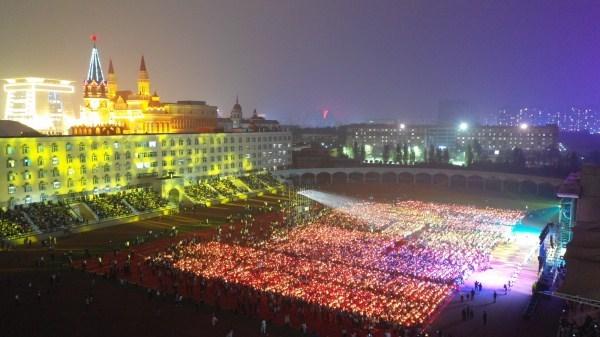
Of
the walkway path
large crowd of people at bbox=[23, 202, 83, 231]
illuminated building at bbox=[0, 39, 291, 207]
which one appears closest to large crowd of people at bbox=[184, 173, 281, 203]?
illuminated building at bbox=[0, 39, 291, 207]

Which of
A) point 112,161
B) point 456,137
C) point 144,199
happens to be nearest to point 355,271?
point 144,199

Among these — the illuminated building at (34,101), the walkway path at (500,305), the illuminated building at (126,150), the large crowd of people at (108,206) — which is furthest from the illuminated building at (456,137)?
the walkway path at (500,305)

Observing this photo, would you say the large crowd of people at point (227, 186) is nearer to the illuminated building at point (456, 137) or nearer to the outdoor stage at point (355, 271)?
the outdoor stage at point (355, 271)

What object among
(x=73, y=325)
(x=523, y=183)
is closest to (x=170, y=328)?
(x=73, y=325)

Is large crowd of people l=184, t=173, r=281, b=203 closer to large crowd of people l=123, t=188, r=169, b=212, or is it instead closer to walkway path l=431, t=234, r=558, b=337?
large crowd of people l=123, t=188, r=169, b=212

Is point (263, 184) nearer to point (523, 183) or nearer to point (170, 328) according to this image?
point (523, 183)
